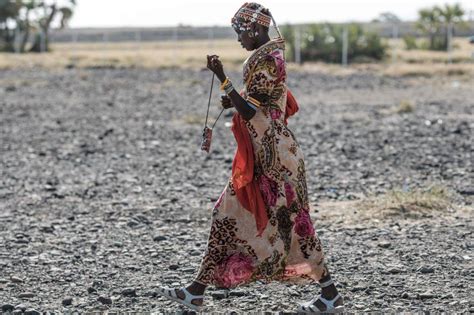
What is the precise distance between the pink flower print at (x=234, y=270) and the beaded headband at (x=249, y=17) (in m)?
1.40

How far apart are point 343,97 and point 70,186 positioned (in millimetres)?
11991

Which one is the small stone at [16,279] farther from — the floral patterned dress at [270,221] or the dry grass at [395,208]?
the dry grass at [395,208]

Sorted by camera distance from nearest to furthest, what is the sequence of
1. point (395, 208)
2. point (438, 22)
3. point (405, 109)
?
point (395, 208) < point (405, 109) < point (438, 22)

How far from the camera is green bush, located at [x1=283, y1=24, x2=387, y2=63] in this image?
35.9 meters

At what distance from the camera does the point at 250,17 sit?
5.86 meters

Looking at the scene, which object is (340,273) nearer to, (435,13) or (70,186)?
(70,186)

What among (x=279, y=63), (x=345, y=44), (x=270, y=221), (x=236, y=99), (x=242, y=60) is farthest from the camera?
(x=242, y=60)

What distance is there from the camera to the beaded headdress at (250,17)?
5859 millimetres

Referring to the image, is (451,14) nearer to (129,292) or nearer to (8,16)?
(8,16)

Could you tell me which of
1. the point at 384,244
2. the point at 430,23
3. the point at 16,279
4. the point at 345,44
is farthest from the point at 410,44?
the point at 16,279

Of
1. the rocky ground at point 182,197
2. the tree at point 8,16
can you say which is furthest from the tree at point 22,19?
the rocky ground at point 182,197

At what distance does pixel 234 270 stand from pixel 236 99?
1064 mm

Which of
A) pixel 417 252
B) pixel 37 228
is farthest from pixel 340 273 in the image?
pixel 37 228

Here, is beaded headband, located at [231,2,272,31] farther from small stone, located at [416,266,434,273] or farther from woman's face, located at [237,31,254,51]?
small stone, located at [416,266,434,273]
